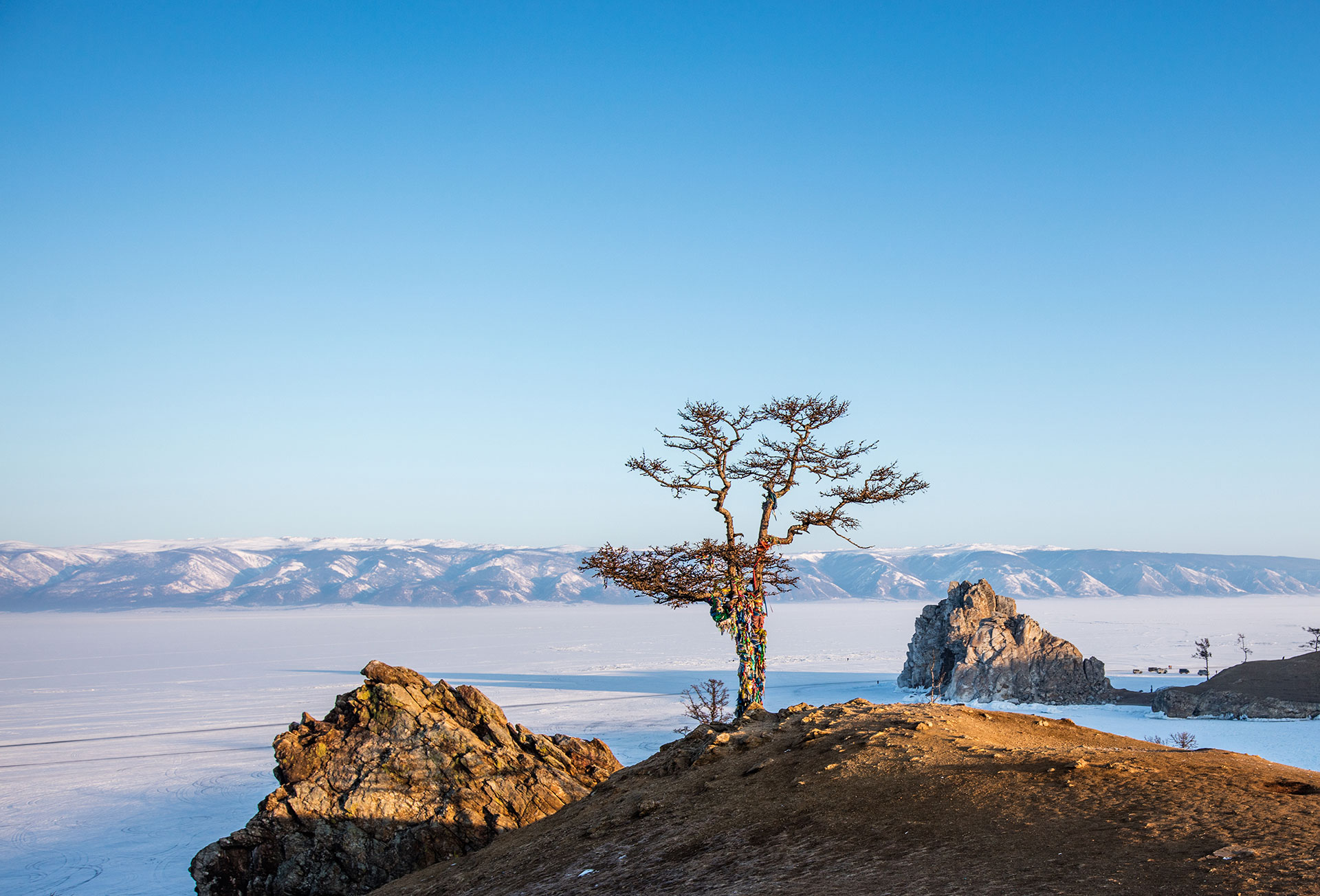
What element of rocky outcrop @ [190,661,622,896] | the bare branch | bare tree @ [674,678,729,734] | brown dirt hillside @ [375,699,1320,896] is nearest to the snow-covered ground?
bare tree @ [674,678,729,734]

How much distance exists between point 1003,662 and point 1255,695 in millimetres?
18476

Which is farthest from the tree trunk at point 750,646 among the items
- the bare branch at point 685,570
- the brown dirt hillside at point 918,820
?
the brown dirt hillside at point 918,820

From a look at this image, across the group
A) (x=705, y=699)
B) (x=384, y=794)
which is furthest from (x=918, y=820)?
(x=705, y=699)

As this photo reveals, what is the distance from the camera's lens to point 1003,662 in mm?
75812

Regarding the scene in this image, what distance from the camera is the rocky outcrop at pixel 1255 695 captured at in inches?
2339

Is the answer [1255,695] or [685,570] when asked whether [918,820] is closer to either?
[685,570]

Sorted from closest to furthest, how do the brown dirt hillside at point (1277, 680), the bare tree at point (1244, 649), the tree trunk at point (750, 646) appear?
1. the tree trunk at point (750, 646)
2. the brown dirt hillside at point (1277, 680)
3. the bare tree at point (1244, 649)

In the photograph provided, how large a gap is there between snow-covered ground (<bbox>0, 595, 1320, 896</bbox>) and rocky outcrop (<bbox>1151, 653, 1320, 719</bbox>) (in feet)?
8.80

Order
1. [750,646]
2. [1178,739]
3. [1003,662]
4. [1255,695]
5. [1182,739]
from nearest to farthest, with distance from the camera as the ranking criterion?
[750,646]
[1182,739]
[1178,739]
[1255,695]
[1003,662]

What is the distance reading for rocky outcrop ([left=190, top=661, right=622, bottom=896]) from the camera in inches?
685

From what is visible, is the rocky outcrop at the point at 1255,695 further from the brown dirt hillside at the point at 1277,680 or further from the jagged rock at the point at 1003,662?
the jagged rock at the point at 1003,662

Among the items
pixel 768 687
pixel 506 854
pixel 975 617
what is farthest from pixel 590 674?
pixel 506 854

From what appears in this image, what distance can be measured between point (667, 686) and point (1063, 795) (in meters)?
82.3

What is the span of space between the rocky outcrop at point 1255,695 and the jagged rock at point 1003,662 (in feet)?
26.7
